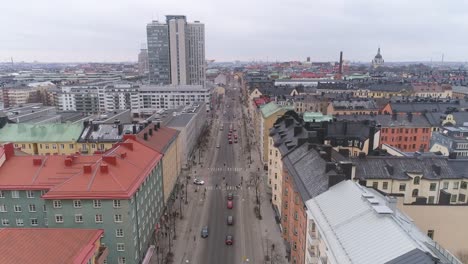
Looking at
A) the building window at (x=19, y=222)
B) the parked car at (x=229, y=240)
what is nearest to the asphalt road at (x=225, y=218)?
the parked car at (x=229, y=240)

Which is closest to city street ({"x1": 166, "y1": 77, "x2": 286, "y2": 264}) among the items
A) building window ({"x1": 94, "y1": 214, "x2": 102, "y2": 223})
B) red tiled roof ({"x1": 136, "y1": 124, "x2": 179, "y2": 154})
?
red tiled roof ({"x1": 136, "y1": 124, "x2": 179, "y2": 154})

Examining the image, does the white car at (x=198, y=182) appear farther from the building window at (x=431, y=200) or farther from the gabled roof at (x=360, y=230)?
the gabled roof at (x=360, y=230)

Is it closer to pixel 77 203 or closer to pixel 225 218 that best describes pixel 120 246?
pixel 77 203

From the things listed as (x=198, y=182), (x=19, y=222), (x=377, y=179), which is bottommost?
(x=198, y=182)

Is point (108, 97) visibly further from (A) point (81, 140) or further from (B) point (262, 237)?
(B) point (262, 237)

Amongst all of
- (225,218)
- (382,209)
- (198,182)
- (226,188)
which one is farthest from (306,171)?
(198,182)

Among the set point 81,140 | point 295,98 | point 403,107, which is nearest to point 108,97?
point 295,98

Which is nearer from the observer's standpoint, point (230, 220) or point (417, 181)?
point (417, 181)
